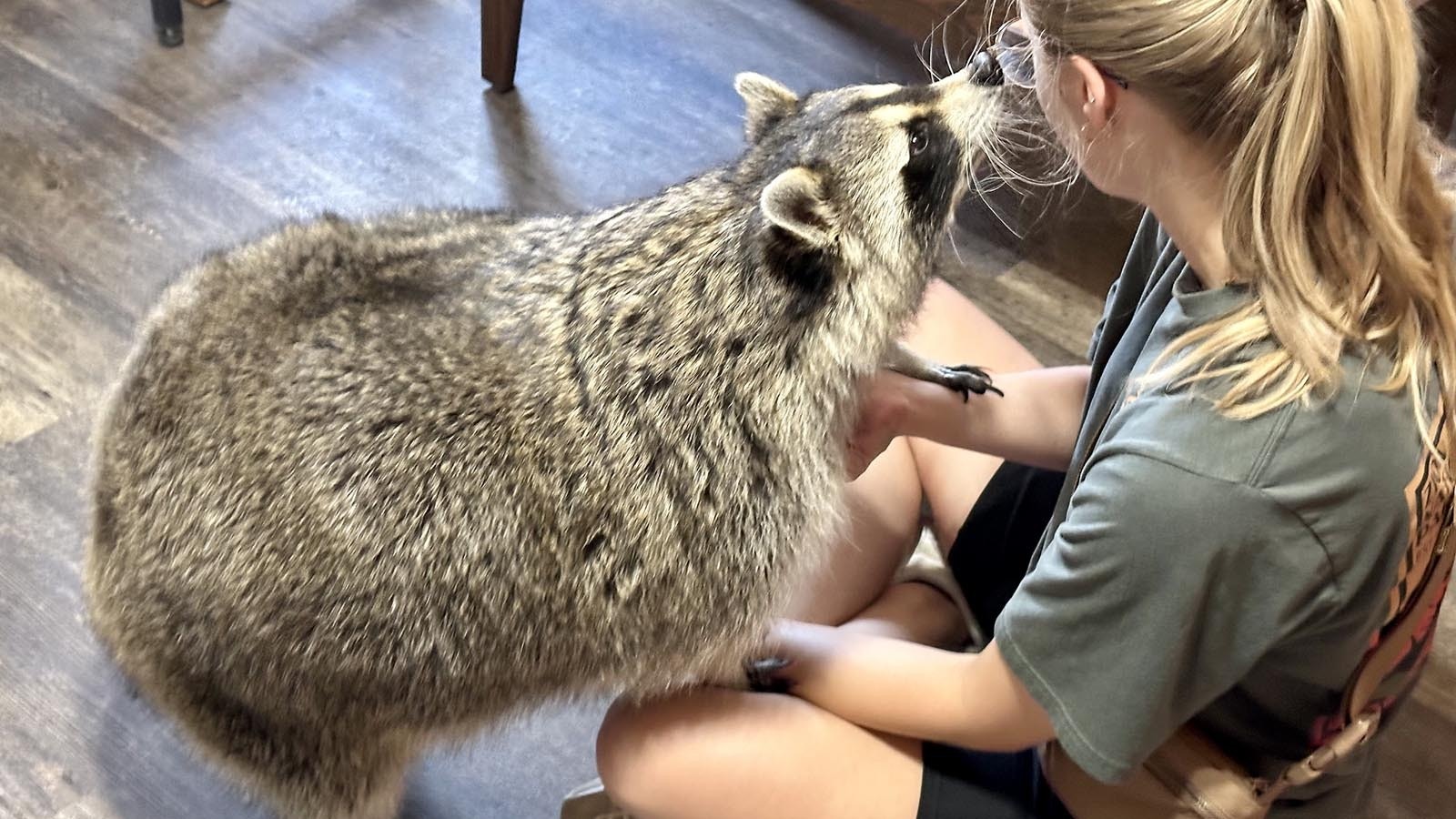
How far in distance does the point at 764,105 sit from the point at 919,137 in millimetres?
213

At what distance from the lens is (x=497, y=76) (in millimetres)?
2471

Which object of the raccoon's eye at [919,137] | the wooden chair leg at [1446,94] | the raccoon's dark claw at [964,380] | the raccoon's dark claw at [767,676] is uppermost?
the raccoon's eye at [919,137]

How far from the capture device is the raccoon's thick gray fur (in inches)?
42.4

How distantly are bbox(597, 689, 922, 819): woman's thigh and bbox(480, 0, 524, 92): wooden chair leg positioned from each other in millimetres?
1574

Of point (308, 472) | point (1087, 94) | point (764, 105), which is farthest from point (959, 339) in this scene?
point (308, 472)

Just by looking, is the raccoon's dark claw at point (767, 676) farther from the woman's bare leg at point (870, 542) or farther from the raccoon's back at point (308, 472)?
the raccoon's back at point (308, 472)

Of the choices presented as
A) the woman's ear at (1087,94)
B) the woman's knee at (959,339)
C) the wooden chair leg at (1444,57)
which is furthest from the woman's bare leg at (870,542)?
the wooden chair leg at (1444,57)

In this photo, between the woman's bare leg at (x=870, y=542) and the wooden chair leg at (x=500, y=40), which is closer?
the woman's bare leg at (x=870, y=542)

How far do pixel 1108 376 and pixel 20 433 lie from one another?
153cm

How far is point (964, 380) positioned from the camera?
1337mm

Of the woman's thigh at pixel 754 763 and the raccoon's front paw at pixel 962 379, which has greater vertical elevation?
the raccoon's front paw at pixel 962 379

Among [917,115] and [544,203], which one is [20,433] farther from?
[917,115]

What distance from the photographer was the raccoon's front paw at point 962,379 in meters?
1.34

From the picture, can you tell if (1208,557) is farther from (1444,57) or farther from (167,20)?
(167,20)
